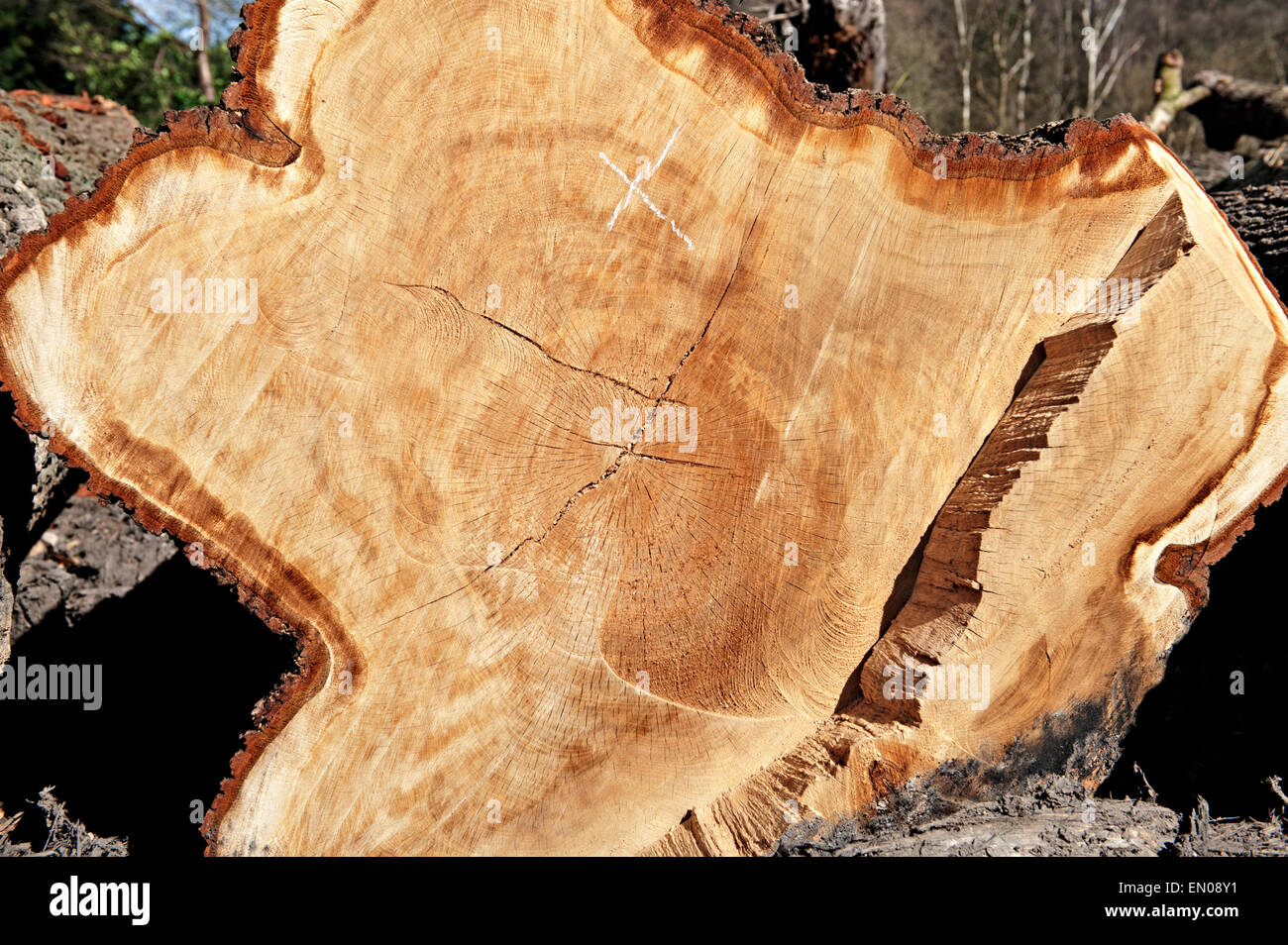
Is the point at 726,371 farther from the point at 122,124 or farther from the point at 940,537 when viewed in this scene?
the point at 122,124

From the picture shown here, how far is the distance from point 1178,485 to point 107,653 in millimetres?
3977

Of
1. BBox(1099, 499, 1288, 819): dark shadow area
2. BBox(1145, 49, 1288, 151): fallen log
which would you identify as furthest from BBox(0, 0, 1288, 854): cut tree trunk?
BBox(1145, 49, 1288, 151): fallen log

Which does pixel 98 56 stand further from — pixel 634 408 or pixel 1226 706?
pixel 1226 706

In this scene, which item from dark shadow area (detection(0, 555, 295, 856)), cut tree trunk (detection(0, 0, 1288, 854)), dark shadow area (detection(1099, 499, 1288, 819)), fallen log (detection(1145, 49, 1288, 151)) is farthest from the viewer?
fallen log (detection(1145, 49, 1288, 151))

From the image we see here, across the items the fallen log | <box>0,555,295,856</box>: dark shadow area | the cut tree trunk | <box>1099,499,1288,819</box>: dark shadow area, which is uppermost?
the fallen log

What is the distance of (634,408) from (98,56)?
8894 millimetres

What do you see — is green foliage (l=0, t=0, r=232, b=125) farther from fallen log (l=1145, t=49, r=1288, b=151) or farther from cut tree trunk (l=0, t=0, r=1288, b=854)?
fallen log (l=1145, t=49, r=1288, b=151)

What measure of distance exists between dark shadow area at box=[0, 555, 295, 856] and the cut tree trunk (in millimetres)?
1037

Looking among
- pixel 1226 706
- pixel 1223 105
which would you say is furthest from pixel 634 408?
pixel 1223 105

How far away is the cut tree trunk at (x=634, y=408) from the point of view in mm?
2020

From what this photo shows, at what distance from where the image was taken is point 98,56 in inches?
324

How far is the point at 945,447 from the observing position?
2285mm

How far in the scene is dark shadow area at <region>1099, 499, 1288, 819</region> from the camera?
9.12 feet

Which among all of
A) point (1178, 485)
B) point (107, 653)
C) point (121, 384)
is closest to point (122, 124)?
point (107, 653)
